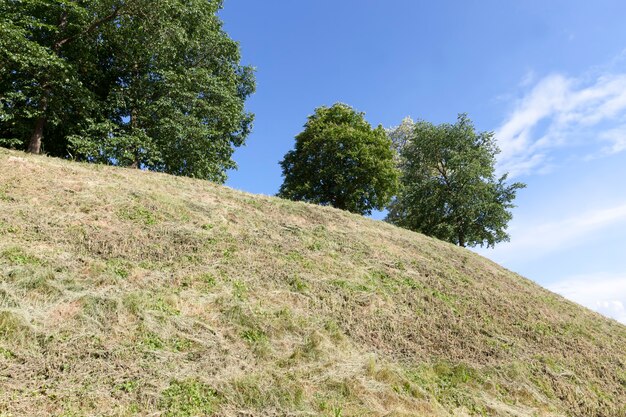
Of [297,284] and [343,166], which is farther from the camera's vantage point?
[343,166]

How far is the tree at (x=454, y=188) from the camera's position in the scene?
31250mm

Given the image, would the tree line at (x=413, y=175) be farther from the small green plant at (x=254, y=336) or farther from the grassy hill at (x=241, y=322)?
the small green plant at (x=254, y=336)

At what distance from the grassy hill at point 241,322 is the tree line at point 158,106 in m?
5.47

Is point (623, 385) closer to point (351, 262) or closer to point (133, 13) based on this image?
point (351, 262)

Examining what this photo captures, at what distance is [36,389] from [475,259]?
17.8 m

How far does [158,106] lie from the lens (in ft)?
65.5

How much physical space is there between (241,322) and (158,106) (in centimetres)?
1607

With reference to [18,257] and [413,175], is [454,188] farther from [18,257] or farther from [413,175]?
[18,257]

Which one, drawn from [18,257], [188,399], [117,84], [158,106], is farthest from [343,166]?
[188,399]

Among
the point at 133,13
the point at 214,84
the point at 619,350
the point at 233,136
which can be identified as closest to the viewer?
the point at 619,350

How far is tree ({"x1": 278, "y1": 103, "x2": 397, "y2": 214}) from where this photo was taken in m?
31.1

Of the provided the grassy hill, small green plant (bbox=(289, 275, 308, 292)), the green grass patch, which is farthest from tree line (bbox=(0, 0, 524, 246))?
small green plant (bbox=(289, 275, 308, 292))

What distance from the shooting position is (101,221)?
10.1m

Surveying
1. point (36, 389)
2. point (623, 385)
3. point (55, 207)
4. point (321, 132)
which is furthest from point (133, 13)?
point (623, 385)
